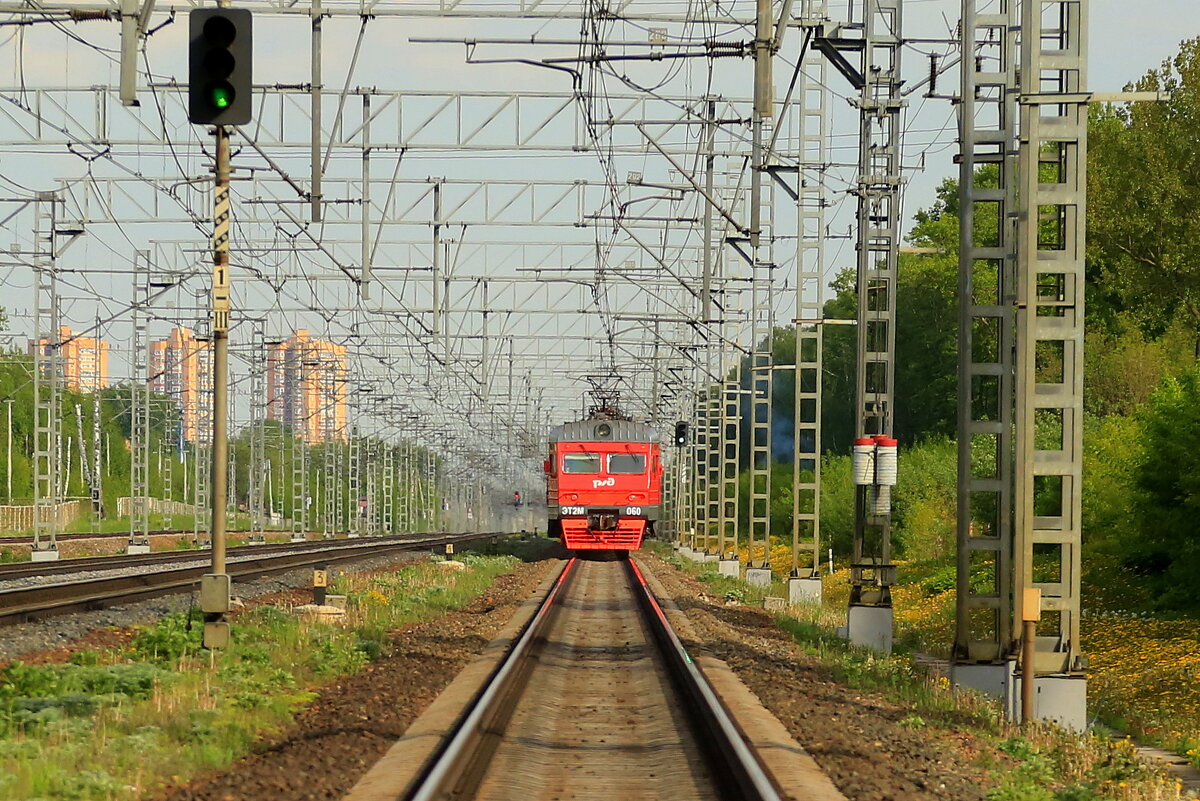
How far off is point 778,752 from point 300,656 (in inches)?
285

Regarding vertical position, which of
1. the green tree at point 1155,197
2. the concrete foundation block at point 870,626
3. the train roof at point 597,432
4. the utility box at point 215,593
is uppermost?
Result: the green tree at point 1155,197

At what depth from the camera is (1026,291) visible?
14.4 meters

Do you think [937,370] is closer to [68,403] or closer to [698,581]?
[698,581]

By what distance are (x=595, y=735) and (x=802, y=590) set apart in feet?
67.2

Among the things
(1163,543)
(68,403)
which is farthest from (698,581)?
(68,403)

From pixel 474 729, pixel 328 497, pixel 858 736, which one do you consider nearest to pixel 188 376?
pixel 328 497

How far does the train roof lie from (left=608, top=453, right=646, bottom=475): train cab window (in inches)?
21.6

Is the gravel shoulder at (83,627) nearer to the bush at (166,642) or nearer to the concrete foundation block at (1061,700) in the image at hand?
the bush at (166,642)

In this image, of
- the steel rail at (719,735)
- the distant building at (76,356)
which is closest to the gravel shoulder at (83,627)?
the steel rail at (719,735)

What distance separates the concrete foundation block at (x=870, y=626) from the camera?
22375 millimetres

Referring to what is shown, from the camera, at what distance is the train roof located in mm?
45500

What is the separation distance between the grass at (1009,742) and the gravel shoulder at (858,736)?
14 cm

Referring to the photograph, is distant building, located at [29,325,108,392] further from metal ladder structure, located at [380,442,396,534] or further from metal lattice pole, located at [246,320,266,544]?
metal ladder structure, located at [380,442,396,534]

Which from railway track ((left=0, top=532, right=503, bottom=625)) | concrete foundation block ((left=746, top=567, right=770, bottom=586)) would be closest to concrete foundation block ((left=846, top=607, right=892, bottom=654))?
railway track ((left=0, top=532, right=503, bottom=625))
